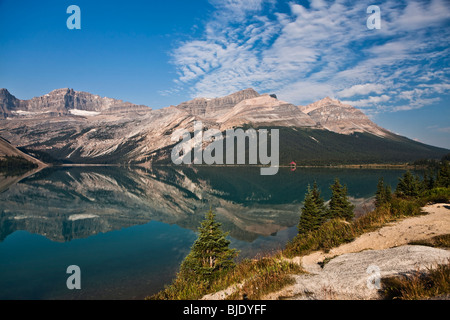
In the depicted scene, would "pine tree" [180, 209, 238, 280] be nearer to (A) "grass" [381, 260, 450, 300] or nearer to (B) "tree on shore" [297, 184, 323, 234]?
(A) "grass" [381, 260, 450, 300]

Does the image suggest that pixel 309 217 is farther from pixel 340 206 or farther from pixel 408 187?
pixel 408 187

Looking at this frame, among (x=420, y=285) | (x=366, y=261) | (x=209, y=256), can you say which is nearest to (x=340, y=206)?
(x=209, y=256)

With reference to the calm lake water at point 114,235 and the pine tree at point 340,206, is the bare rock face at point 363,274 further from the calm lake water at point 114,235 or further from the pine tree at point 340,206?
the pine tree at point 340,206

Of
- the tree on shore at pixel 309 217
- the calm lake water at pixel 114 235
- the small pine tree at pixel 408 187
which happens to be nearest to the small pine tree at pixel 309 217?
the tree on shore at pixel 309 217

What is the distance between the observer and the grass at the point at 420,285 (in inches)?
282

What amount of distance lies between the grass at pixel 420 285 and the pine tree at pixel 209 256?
13748mm

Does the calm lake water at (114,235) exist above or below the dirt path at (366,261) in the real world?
below

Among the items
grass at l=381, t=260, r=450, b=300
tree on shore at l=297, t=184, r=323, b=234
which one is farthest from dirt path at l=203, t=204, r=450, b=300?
tree on shore at l=297, t=184, r=323, b=234

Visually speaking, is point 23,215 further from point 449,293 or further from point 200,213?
point 449,293

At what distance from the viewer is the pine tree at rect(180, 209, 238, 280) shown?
20250mm

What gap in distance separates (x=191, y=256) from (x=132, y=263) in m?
A: 19.1

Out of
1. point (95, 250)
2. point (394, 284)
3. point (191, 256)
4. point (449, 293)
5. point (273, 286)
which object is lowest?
point (95, 250)

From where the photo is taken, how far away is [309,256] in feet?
54.4
